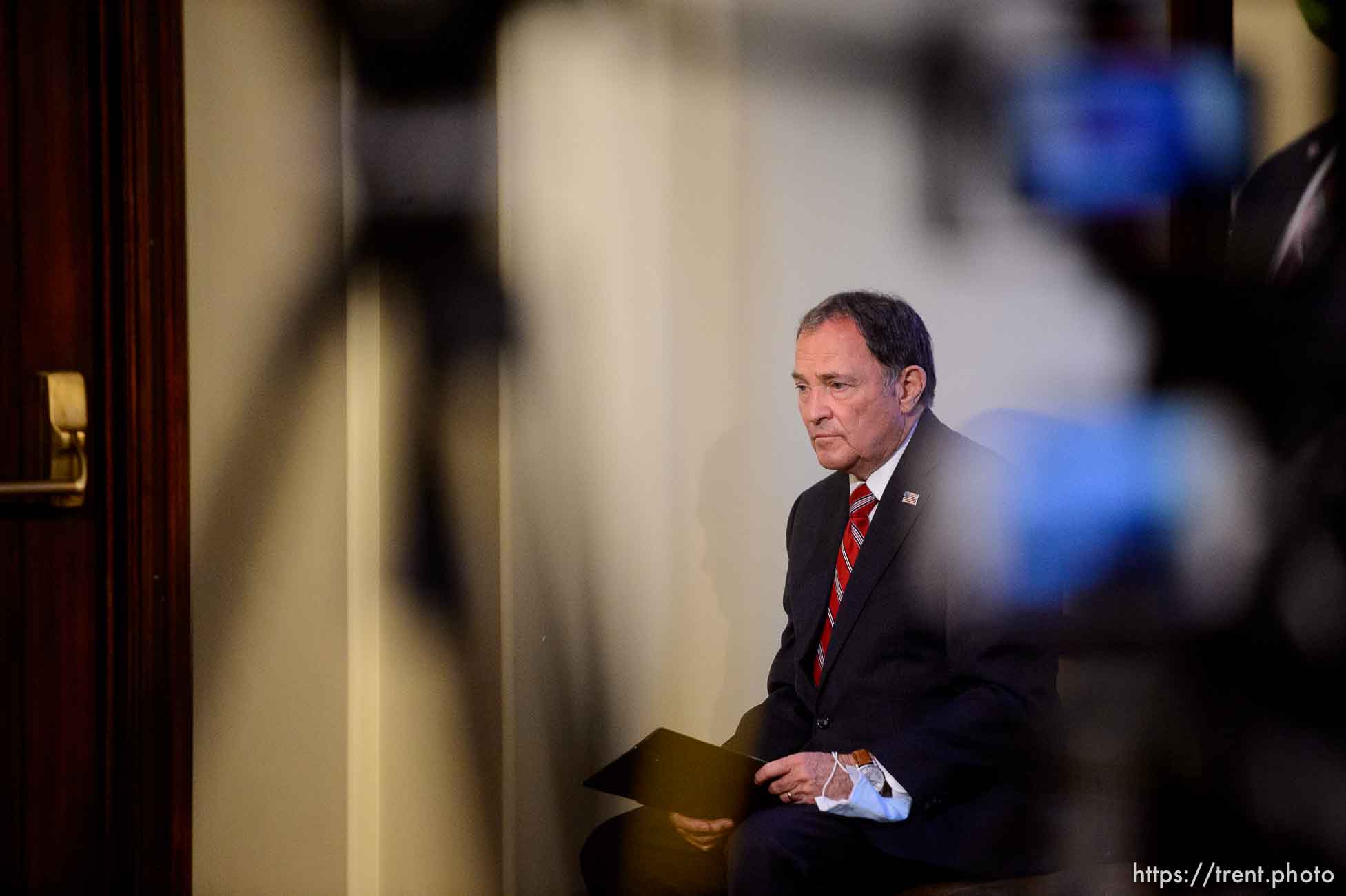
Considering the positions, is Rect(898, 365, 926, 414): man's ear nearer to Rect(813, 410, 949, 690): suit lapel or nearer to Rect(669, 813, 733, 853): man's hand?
Rect(813, 410, 949, 690): suit lapel

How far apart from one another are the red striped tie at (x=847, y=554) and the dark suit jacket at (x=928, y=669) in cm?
1

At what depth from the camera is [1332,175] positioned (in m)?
1.76

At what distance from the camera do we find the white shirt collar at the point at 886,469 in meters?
1.86

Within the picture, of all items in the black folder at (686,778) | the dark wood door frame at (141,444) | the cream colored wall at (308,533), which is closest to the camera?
the black folder at (686,778)

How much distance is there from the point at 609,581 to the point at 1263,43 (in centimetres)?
136

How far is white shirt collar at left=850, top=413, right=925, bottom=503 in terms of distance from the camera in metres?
1.86

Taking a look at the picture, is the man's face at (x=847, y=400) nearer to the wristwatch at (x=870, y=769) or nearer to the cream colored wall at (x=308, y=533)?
the wristwatch at (x=870, y=769)

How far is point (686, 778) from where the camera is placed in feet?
5.36

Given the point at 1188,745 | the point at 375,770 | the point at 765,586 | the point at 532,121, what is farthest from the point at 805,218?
the point at 375,770

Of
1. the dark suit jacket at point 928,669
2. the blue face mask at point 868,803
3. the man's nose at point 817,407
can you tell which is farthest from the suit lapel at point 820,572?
the blue face mask at point 868,803

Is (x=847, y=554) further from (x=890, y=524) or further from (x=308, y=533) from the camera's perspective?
(x=308, y=533)

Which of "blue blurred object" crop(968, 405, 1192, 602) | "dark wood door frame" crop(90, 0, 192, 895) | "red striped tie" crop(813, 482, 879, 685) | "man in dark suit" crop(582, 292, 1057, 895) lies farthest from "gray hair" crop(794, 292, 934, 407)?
"dark wood door frame" crop(90, 0, 192, 895)

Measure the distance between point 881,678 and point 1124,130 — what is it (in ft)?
3.15

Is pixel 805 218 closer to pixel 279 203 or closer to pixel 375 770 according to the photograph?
pixel 279 203
